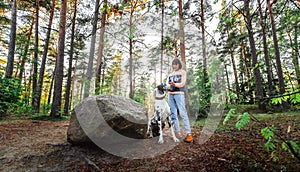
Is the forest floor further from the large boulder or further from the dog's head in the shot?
the dog's head

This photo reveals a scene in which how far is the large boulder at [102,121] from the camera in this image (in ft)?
11.3

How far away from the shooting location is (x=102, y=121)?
3.42 m

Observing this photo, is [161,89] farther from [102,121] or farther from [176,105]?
[102,121]

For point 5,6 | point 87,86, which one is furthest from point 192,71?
point 5,6

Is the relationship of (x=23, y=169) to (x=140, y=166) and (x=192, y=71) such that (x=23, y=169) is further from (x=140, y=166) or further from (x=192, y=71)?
(x=192, y=71)

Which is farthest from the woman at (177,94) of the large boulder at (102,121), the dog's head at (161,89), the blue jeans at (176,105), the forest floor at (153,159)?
the large boulder at (102,121)

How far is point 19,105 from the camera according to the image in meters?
7.64

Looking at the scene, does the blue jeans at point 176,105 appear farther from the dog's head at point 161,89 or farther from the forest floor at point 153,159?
the forest floor at point 153,159

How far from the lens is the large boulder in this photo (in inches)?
136

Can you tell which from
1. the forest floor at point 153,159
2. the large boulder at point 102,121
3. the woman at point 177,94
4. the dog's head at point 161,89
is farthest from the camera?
the woman at point 177,94

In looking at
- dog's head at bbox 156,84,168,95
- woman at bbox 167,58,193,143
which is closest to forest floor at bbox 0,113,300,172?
woman at bbox 167,58,193,143

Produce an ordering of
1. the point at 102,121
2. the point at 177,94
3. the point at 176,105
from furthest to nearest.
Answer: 1. the point at 176,105
2. the point at 177,94
3. the point at 102,121

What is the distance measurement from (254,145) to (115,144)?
3.19 metres

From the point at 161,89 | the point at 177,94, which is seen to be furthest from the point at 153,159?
the point at 177,94
